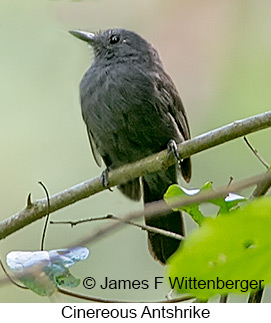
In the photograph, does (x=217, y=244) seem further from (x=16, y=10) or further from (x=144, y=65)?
(x=16, y=10)

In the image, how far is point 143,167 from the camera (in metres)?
1.96

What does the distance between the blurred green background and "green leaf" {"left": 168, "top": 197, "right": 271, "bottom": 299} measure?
148 cm

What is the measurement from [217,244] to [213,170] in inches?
63.6

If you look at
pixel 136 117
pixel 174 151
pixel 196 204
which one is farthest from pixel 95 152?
pixel 196 204

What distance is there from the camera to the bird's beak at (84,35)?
97.7 inches

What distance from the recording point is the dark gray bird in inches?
85.4

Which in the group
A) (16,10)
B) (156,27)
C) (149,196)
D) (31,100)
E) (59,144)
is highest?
(16,10)

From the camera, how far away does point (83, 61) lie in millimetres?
2557

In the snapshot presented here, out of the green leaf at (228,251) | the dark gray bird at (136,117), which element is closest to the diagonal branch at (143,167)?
the dark gray bird at (136,117)

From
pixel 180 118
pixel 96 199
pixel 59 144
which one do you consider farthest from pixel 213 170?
pixel 59 144

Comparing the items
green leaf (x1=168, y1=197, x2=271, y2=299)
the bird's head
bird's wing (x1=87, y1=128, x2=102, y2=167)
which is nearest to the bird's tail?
bird's wing (x1=87, y1=128, x2=102, y2=167)

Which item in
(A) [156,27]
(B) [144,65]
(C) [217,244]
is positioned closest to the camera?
(C) [217,244]

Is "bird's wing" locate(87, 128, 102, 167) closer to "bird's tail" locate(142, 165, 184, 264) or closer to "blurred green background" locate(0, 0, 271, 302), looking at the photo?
"blurred green background" locate(0, 0, 271, 302)

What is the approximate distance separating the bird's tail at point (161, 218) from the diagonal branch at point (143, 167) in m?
0.26
